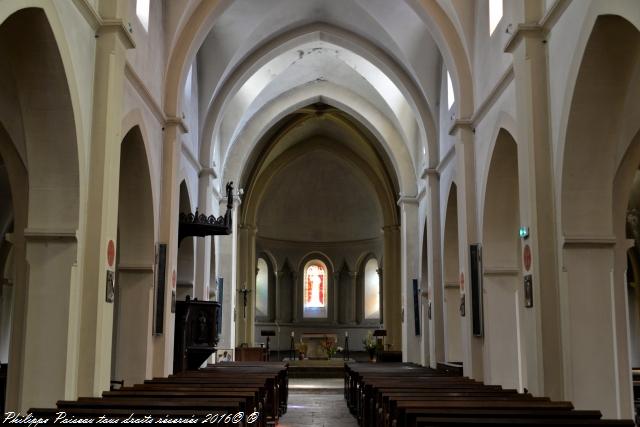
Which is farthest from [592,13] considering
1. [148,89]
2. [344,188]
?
[344,188]

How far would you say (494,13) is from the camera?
12383 mm

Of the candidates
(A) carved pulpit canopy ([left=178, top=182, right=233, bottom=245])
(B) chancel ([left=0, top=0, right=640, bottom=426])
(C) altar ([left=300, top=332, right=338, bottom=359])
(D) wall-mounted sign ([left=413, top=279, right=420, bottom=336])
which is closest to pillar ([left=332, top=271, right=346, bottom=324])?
(C) altar ([left=300, top=332, right=338, bottom=359])

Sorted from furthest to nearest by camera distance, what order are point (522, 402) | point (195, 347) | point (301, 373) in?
1. point (301, 373)
2. point (195, 347)
3. point (522, 402)

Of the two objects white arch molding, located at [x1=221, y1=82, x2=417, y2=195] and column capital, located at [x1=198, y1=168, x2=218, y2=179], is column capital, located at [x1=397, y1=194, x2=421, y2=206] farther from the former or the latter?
A: column capital, located at [x1=198, y1=168, x2=218, y2=179]

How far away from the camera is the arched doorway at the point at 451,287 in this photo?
16672 millimetres

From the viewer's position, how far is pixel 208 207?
60.6 feet

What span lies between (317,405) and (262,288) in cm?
1570

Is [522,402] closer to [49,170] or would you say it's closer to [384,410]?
[384,410]

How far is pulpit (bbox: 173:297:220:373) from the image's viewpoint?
568 inches

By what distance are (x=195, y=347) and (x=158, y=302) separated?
197 cm

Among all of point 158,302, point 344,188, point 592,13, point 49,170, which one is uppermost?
point 344,188

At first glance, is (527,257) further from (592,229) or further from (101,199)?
(101,199)

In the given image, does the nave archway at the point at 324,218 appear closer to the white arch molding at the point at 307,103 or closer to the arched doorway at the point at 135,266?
the white arch molding at the point at 307,103

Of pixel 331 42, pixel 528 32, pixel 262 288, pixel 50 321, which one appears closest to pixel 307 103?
pixel 331 42
